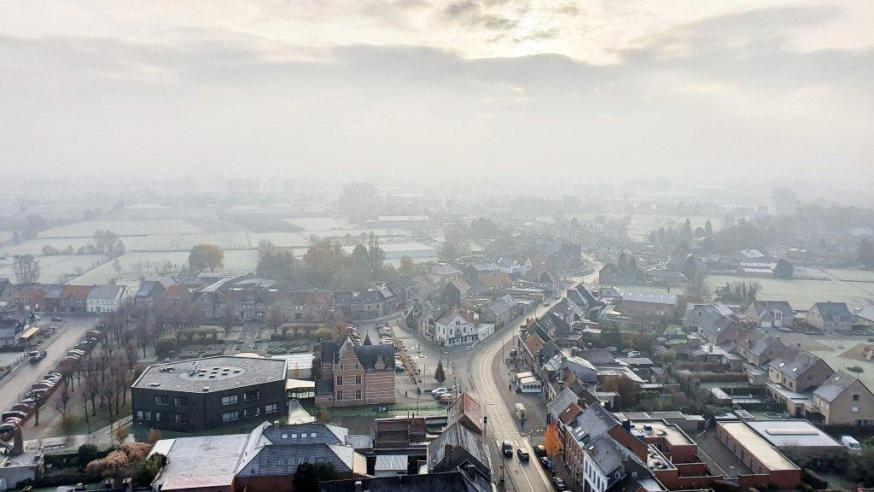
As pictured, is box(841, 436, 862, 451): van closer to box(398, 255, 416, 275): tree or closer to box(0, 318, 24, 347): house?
box(398, 255, 416, 275): tree

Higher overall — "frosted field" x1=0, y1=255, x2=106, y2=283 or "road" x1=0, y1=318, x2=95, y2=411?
"frosted field" x1=0, y1=255, x2=106, y2=283

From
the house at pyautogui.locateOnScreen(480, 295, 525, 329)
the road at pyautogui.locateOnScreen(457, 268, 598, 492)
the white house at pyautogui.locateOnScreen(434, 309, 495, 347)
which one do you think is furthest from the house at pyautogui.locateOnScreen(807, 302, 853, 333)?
the white house at pyautogui.locateOnScreen(434, 309, 495, 347)

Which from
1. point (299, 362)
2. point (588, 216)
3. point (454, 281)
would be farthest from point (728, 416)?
point (588, 216)

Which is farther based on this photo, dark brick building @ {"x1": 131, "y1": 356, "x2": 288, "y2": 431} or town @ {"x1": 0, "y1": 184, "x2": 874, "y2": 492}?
dark brick building @ {"x1": 131, "y1": 356, "x2": 288, "y2": 431}

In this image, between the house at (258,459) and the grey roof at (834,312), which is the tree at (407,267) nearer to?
the grey roof at (834,312)

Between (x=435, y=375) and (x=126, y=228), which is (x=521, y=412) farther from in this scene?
(x=126, y=228)

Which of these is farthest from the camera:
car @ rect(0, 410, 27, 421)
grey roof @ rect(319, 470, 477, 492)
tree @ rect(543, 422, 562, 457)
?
car @ rect(0, 410, 27, 421)
